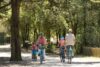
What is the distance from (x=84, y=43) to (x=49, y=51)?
5.83 m

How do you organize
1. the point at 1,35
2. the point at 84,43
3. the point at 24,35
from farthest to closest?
the point at 1,35 → the point at 24,35 → the point at 84,43

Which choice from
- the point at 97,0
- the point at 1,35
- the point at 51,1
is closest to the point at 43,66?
the point at 51,1

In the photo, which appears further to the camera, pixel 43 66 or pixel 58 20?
pixel 58 20

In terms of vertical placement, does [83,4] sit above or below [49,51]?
above

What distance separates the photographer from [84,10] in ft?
125

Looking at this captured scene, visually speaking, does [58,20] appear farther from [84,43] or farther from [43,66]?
[43,66]

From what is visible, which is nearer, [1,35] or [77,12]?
[77,12]

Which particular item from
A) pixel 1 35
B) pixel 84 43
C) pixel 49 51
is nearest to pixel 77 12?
pixel 84 43

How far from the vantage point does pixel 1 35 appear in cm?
7300

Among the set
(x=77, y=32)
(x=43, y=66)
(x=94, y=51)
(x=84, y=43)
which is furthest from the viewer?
(x=77, y=32)

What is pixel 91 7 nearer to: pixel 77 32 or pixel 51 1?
pixel 77 32

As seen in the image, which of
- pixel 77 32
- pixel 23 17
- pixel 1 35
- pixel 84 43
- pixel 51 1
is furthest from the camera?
pixel 1 35

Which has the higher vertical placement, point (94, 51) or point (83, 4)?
point (83, 4)

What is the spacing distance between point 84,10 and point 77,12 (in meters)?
0.95
